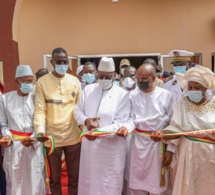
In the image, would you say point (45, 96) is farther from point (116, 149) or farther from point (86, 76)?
point (86, 76)

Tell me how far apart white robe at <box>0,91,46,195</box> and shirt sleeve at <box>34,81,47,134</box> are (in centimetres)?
8

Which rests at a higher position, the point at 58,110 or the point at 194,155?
the point at 58,110

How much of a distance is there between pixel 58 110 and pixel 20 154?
2.38 feet

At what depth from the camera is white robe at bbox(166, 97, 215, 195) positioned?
333cm

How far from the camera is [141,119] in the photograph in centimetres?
376

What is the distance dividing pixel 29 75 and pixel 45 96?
0.36m

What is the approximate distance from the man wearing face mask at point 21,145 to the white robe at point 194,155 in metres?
1.71

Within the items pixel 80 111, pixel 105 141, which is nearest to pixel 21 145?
pixel 80 111

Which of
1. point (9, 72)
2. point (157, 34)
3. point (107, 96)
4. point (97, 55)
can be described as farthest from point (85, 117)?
point (157, 34)

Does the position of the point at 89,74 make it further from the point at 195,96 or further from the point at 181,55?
the point at 195,96

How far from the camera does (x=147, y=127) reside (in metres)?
3.74

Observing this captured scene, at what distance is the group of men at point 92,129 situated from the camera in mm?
3727

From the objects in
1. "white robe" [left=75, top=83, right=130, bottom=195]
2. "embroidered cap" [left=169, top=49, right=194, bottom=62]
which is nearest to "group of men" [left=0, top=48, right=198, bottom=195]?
"white robe" [left=75, top=83, right=130, bottom=195]

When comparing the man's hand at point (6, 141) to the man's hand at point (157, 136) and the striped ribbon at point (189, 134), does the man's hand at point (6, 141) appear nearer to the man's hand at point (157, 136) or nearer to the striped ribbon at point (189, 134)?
the striped ribbon at point (189, 134)
